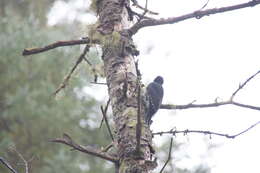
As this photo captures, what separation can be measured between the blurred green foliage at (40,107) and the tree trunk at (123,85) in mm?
4171

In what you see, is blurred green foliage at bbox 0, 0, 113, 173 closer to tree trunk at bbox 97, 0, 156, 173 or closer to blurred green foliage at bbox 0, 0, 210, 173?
blurred green foliage at bbox 0, 0, 210, 173

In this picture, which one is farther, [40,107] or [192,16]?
[40,107]

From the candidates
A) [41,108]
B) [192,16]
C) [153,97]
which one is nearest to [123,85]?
[192,16]

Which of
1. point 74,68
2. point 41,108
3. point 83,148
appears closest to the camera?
point 83,148

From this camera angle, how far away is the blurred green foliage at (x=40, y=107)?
21.5 ft

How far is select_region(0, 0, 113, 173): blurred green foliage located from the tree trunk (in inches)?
164

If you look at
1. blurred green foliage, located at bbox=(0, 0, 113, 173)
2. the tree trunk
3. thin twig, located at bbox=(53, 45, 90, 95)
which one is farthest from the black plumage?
blurred green foliage, located at bbox=(0, 0, 113, 173)

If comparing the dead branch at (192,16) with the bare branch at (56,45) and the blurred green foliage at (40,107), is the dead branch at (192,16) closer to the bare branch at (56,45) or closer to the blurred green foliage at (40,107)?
the bare branch at (56,45)

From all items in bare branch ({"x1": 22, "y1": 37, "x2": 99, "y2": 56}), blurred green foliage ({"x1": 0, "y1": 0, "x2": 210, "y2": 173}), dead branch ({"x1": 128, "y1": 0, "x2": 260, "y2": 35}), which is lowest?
blurred green foliage ({"x1": 0, "y1": 0, "x2": 210, "y2": 173})

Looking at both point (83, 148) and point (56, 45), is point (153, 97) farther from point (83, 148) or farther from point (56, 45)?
point (83, 148)

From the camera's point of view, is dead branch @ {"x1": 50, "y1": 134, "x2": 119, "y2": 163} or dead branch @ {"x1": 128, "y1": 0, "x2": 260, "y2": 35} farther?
dead branch @ {"x1": 128, "y1": 0, "x2": 260, "y2": 35}

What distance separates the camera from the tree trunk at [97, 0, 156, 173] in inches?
66.0

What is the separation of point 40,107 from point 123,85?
16.2 ft

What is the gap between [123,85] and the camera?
1.86 metres
